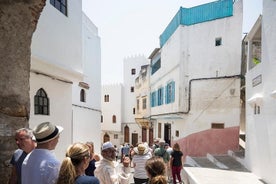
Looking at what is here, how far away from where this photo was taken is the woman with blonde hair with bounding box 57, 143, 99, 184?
2.19m

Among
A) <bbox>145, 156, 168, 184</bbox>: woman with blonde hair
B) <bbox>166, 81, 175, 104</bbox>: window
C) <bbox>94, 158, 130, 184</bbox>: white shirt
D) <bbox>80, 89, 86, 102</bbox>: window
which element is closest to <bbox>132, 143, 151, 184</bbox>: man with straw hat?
<bbox>94, 158, 130, 184</bbox>: white shirt

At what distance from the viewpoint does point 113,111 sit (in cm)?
3281

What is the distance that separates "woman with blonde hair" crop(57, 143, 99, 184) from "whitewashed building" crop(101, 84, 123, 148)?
98.8ft

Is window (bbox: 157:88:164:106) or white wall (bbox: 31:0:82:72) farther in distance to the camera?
window (bbox: 157:88:164:106)

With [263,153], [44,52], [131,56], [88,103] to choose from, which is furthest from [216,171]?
[131,56]

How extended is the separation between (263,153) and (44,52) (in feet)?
22.6

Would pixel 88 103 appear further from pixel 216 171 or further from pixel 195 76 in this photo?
pixel 216 171

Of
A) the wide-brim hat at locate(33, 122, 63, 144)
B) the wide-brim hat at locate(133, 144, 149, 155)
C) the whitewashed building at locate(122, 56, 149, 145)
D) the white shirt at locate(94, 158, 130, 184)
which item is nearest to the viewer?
the wide-brim hat at locate(33, 122, 63, 144)

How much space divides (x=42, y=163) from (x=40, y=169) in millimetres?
59

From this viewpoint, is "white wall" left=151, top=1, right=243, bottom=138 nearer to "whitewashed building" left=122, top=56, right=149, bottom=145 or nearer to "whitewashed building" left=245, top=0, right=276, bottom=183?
"whitewashed building" left=245, top=0, right=276, bottom=183

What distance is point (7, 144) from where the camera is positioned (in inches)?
141

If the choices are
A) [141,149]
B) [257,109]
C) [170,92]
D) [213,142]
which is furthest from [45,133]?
[170,92]

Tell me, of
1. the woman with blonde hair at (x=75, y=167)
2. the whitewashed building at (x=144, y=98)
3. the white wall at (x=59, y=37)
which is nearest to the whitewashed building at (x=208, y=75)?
the white wall at (x=59, y=37)

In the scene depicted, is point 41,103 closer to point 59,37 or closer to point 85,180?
point 59,37
